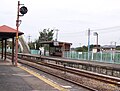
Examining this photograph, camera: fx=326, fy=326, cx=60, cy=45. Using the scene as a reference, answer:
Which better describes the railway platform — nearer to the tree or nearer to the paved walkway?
the paved walkway

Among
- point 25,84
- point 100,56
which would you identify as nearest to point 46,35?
point 100,56

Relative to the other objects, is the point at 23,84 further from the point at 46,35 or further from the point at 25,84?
the point at 46,35

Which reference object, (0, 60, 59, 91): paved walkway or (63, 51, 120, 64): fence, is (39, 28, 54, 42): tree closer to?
(63, 51, 120, 64): fence

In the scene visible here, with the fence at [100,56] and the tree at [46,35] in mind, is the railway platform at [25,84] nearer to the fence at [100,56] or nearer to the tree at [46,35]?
the fence at [100,56]

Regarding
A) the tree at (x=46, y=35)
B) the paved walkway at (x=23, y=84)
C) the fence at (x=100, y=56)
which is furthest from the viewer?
the tree at (x=46, y=35)

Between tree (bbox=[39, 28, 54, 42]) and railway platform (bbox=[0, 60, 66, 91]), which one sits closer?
railway platform (bbox=[0, 60, 66, 91])

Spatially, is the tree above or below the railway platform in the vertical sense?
above

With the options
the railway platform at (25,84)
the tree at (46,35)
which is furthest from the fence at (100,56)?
the tree at (46,35)

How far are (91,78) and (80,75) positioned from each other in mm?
2056

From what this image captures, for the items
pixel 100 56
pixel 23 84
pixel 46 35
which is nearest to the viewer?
pixel 23 84

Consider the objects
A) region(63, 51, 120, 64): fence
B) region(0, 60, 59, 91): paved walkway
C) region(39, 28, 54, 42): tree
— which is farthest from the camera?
region(39, 28, 54, 42): tree

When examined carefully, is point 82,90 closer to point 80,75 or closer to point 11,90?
point 11,90

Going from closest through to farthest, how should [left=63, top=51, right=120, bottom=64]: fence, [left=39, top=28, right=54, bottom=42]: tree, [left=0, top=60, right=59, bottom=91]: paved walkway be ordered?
[left=0, top=60, right=59, bottom=91]: paved walkway → [left=63, top=51, right=120, bottom=64]: fence → [left=39, top=28, right=54, bottom=42]: tree

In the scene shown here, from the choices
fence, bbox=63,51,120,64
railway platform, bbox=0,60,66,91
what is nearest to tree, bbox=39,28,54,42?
fence, bbox=63,51,120,64
